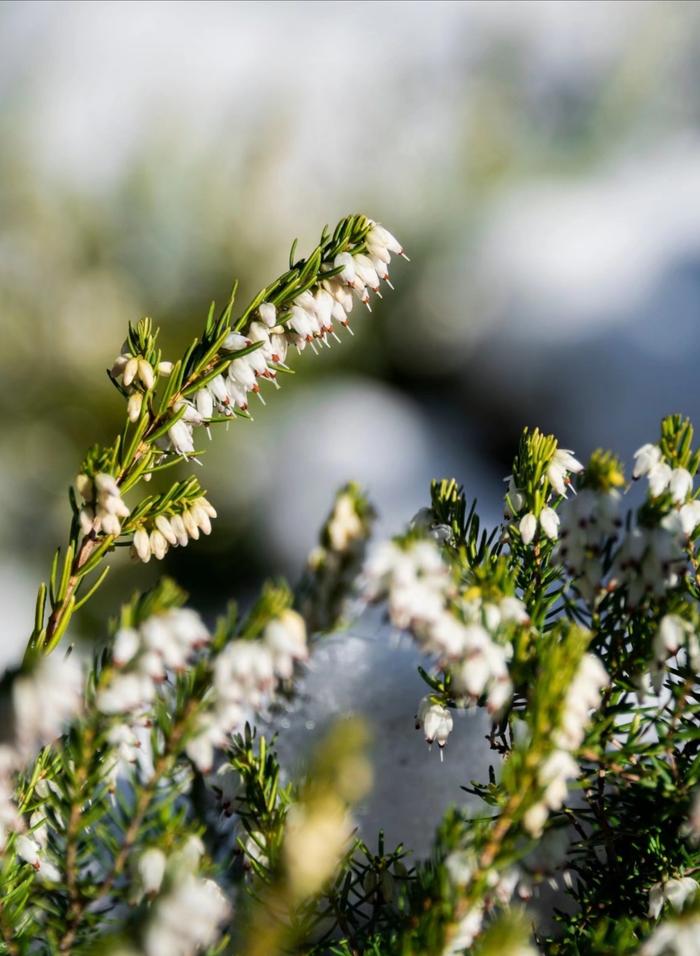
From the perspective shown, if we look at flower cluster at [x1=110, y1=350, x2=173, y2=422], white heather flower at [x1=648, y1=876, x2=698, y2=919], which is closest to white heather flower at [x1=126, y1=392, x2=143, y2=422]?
flower cluster at [x1=110, y1=350, x2=173, y2=422]

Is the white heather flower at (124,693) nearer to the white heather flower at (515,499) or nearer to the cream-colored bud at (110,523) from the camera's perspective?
the cream-colored bud at (110,523)

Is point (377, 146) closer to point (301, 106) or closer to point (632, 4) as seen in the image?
point (301, 106)

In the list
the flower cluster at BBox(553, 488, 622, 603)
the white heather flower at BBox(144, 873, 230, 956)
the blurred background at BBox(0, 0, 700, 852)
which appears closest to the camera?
the white heather flower at BBox(144, 873, 230, 956)

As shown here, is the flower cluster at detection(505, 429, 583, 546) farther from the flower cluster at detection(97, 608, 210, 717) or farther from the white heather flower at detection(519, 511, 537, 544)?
the flower cluster at detection(97, 608, 210, 717)

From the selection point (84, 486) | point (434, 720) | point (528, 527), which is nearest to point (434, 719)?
point (434, 720)

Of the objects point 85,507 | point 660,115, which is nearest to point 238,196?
point 660,115

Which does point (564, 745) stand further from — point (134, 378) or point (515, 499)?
point (134, 378)

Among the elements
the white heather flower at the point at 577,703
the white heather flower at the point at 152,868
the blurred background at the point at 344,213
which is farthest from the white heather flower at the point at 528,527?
the blurred background at the point at 344,213
